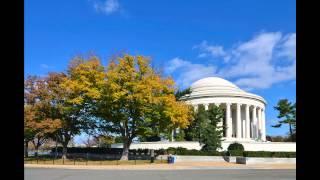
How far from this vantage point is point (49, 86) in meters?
56.7

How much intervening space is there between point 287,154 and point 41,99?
30.2 meters

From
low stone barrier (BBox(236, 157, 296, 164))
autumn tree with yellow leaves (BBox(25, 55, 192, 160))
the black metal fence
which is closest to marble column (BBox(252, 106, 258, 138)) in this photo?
the black metal fence

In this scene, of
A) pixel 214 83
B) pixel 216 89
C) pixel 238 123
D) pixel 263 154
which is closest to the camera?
pixel 263 154

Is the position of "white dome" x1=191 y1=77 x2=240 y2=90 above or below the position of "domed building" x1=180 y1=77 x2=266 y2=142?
above

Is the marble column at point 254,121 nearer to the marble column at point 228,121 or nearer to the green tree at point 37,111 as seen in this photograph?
the marble column at point 228,121

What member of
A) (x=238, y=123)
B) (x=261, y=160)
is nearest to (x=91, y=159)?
(x=261, y=160)

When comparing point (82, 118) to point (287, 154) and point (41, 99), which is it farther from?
point (287, 154)

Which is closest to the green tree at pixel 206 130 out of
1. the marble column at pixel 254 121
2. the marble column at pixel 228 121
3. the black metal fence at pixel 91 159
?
the black metal fence at pixel 91 159

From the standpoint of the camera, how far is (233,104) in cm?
8744

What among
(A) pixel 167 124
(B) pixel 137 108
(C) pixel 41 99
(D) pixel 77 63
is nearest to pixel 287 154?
(A) pixel 167 124

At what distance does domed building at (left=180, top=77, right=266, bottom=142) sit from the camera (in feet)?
282

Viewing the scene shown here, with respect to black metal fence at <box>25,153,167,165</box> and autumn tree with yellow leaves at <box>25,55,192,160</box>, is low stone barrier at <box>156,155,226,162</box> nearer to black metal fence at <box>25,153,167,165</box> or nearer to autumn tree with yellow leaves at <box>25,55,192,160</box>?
black metal fence at <box>25,153,167,165</box>

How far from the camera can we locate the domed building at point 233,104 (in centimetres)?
8600

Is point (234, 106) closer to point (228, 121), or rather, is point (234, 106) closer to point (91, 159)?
point (228, 121)
